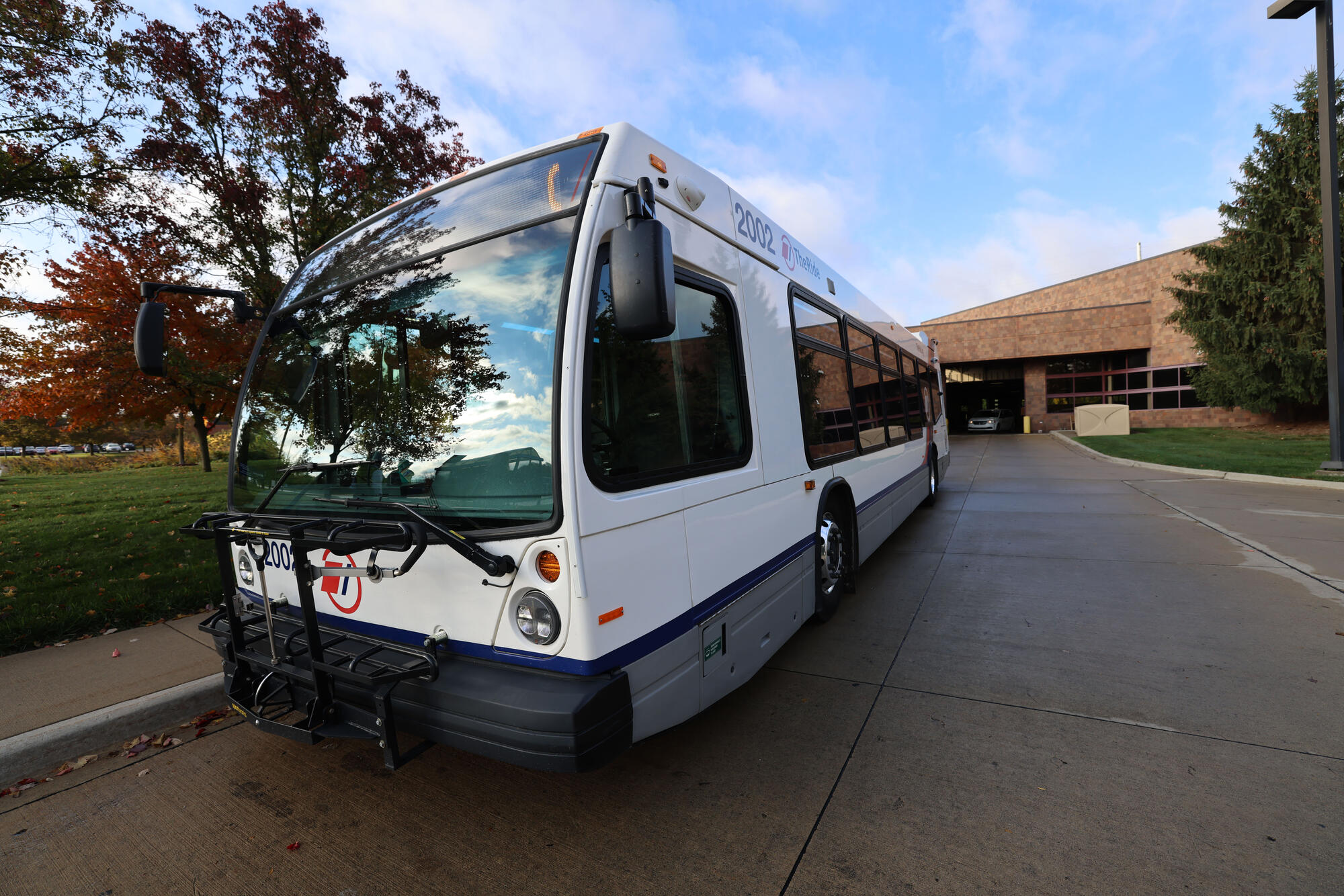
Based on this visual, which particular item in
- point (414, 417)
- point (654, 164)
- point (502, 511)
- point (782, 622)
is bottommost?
point (782, 622)

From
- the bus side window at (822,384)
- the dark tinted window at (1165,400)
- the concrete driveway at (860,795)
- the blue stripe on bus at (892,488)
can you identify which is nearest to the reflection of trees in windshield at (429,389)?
the concrete driveway at (860,795)

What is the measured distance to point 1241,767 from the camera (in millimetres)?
2830

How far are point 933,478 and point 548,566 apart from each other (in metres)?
9.65

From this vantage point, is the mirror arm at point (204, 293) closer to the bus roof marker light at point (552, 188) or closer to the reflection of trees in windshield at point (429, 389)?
the reflection of trees in windshield at point (429, 389)

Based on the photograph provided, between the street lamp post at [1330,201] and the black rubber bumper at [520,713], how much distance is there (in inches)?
Result: 631

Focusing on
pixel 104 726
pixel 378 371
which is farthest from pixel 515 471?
pixel 104 726

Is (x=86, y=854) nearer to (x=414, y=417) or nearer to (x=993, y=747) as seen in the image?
(x=414, y=417)

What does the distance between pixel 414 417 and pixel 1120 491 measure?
12.8m

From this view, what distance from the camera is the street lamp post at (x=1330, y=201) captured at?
39.2 feet

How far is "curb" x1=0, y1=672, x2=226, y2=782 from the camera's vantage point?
10.5 ft

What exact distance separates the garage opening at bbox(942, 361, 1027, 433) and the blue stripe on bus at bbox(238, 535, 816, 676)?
37.5 metres

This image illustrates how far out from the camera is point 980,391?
44.1 meters

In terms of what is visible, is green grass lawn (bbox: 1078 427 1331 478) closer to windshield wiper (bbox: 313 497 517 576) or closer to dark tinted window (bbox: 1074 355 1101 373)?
dark tinted window (bbox: 1074 355 1101 373)

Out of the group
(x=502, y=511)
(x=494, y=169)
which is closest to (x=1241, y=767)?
(x=502, y=511)
